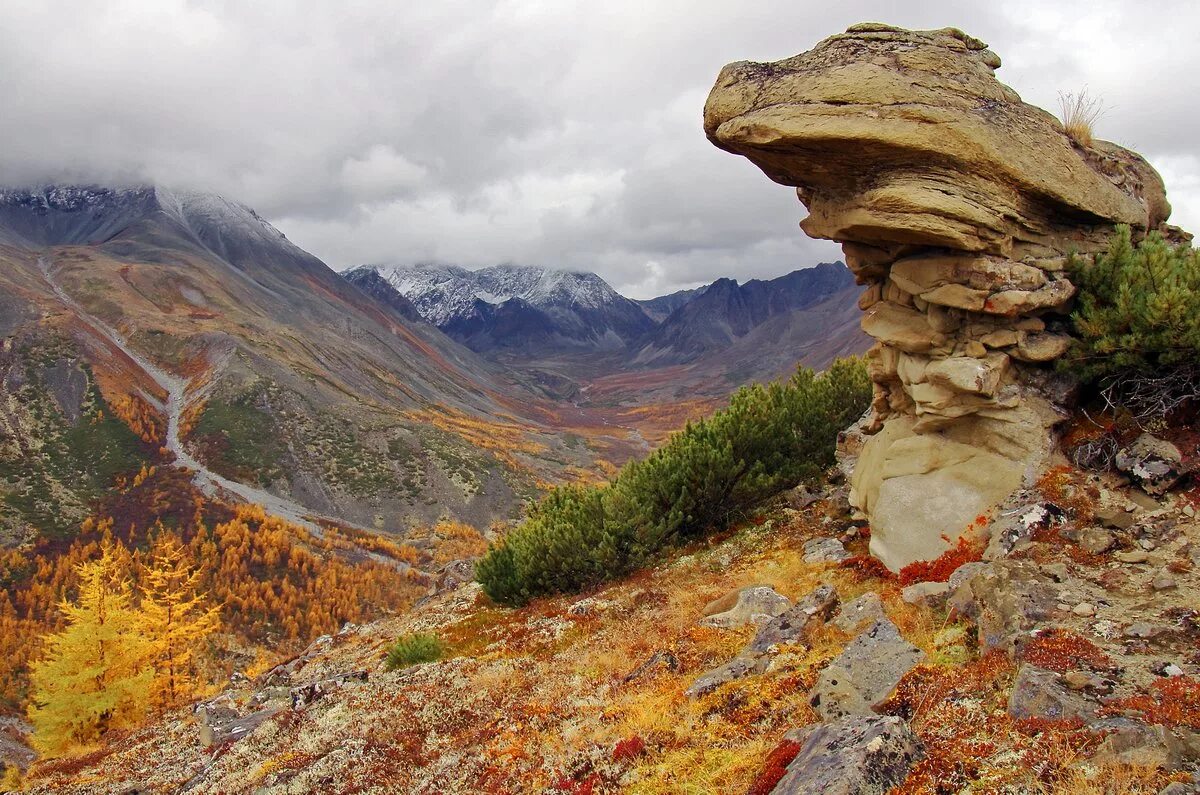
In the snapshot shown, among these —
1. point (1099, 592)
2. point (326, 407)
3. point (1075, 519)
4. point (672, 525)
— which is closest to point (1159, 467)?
point (1075, 519)

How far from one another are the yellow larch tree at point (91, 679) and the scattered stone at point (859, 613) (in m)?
35.9

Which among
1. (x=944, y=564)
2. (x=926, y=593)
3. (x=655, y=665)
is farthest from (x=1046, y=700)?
(x=944, y=564)

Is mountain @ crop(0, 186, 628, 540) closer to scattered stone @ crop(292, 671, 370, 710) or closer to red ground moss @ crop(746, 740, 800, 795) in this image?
scattered stone @ crop(292, 671, 370, 710)

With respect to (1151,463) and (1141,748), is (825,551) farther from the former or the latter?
(1141,748)

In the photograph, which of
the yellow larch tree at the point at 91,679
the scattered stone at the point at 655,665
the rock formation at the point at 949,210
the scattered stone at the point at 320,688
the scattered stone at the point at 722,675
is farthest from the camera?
the yellow larch tree at the point at 91,679

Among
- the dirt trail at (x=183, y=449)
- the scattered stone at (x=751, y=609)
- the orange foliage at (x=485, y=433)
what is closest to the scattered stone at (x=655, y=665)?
the scattered stone at (x=751, y=609)

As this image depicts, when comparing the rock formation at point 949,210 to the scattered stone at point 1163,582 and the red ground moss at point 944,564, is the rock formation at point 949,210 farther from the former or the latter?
the scattered stone at point 1163,582

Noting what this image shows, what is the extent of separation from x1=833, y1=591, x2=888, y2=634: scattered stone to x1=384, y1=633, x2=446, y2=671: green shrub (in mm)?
13414

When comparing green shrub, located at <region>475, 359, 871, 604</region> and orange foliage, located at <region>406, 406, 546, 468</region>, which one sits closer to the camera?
green shrub, located at <region>475, 359, 871, 604</region>

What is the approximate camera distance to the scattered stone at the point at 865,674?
29.8 ft

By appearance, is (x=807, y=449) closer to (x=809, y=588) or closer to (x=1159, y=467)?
(x=809, y=588)

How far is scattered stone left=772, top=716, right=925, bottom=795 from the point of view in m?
6.59

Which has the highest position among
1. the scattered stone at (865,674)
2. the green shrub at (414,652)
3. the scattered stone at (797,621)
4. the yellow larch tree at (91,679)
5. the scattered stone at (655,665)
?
the scattered stone at (865,674)

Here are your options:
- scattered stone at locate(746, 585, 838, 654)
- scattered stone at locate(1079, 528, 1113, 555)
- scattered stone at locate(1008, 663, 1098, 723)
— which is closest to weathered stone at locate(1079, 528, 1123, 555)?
scattered stone at locate(1079, 528, 1113, 555)
